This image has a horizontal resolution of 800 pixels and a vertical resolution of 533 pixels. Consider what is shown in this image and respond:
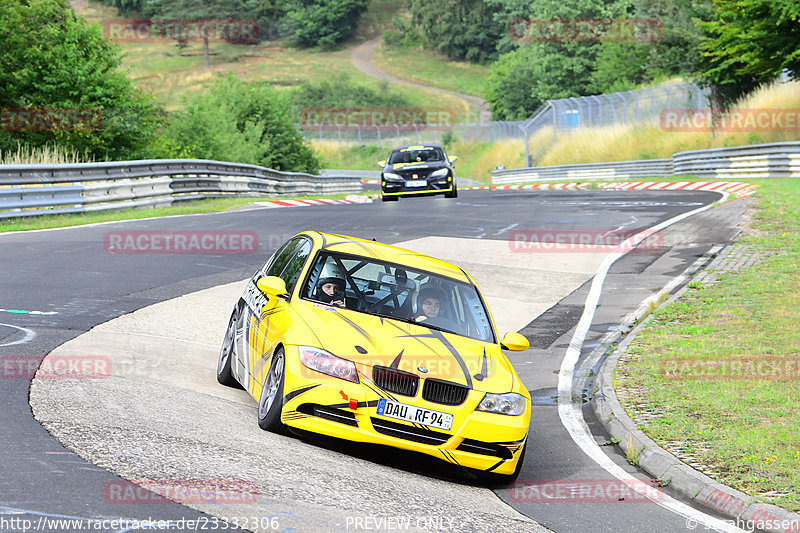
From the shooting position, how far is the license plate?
22.5ft

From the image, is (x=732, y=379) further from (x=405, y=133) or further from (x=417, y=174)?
(x=405, y=133)

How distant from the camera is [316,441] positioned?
7109mm

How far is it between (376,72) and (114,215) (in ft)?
353

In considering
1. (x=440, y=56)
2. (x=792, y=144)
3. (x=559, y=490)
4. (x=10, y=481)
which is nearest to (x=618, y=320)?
(x=559, y=490)

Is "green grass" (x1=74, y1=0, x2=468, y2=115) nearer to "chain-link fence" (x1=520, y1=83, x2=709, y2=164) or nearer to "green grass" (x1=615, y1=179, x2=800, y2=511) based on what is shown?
"chain-link fence" (x1=520, y1=83, x2=709, y2=164)

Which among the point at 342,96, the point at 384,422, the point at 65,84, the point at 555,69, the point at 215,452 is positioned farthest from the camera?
the point at 342,96

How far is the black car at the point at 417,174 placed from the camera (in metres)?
31.2

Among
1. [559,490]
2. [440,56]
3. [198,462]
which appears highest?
[440,56]

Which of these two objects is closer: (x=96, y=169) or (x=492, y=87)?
(x=96, y=169)

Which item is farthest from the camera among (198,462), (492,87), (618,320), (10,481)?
(492,87)

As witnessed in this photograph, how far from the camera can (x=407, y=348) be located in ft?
23.9

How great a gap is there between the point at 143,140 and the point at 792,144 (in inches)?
888

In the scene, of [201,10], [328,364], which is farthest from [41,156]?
[201,10]

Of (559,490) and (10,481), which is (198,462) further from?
(559,490)
